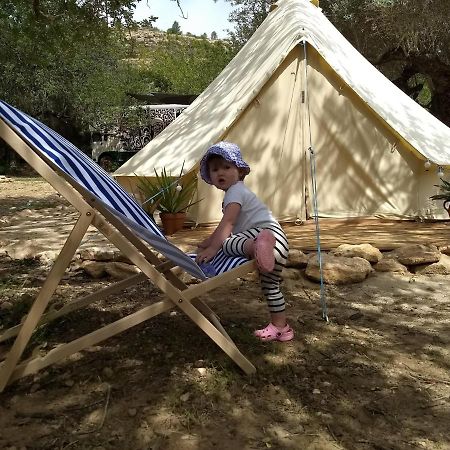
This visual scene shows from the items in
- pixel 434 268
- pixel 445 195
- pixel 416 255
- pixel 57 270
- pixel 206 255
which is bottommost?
pixel 434 268

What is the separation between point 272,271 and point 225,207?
0.44 m

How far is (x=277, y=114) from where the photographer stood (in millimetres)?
6977

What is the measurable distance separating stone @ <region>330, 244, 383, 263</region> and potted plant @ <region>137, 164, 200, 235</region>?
201cm

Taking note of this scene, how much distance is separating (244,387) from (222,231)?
0.81 m

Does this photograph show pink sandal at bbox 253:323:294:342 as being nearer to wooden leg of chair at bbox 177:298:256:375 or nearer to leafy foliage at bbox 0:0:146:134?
wooden leg of chair at bbox 177:298:256:375

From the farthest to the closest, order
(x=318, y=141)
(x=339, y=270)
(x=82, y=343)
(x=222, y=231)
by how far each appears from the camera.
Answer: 1. (x=318, y=141)
2. (x=339, y=270)
3. (x=222, y=231)
4. (x=82, y=343)

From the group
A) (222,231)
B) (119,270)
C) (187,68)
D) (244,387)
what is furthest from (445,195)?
(187,68)

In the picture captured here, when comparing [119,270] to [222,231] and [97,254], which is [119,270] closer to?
[97,254]

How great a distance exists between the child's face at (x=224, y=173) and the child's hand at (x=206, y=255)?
0.36 m

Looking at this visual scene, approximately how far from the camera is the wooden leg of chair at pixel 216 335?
2576 mm

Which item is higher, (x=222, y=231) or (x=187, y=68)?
(x=187, y=68)

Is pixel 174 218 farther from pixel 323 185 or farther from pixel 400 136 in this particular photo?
pixel 400 136

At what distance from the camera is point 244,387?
267 centimetres

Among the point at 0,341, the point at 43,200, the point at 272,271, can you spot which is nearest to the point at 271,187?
the point at 272,271
